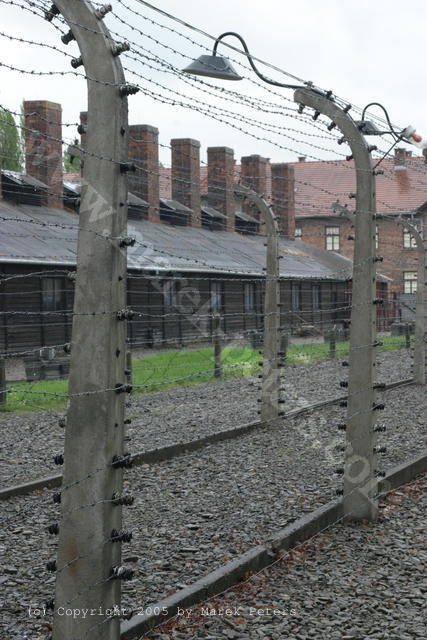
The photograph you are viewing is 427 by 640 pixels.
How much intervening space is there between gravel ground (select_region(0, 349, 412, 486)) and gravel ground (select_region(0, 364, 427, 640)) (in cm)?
62

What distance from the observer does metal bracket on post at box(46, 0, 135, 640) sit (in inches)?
157

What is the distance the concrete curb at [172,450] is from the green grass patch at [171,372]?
792 mm

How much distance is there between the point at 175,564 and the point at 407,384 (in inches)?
494

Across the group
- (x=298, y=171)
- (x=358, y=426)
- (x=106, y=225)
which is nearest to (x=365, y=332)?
(x=358, y=426)

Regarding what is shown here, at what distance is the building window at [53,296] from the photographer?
25.5 meters

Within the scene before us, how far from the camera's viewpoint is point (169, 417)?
1257 centimetres

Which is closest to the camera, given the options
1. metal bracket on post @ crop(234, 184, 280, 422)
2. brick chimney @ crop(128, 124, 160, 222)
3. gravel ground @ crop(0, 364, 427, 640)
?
gravel ground @ crop(0, 364, 427, 640)

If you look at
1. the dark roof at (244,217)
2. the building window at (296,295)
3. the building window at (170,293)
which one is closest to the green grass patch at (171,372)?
the building window at (170,293)

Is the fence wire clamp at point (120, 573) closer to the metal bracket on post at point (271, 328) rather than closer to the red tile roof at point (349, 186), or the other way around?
the metal bracket on post at point (271, 328)

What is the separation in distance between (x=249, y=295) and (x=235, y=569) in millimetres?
30396

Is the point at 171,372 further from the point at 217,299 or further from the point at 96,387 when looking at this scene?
the point at 96,387

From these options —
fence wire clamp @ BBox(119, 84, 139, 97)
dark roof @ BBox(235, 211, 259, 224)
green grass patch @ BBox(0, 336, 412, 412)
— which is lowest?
green grass patch @ BBox(0, 336, 412, 412)

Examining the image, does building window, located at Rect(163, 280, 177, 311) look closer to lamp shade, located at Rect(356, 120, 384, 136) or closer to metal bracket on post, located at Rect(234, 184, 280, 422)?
metal bracket on post, located at Rect(234, 184, 280, 422)

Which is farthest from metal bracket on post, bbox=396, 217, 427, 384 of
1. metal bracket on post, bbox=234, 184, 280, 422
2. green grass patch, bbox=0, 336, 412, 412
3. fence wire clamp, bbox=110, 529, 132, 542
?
fence wire clamp, bbox=110, 529, 132, 542
